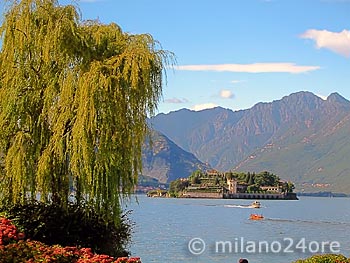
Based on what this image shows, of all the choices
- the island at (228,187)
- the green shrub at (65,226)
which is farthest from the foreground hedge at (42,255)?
the island at (228,187)

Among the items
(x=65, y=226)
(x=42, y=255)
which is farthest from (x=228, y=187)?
(x=42, y=255)

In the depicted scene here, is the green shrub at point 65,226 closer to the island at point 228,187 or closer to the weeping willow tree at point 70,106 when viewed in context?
the weeping willow tree at point 70,106

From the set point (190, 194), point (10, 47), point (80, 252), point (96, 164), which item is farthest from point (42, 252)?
point (190, 194)

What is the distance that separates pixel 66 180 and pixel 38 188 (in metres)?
0.74

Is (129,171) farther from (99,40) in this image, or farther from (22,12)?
(22,12)

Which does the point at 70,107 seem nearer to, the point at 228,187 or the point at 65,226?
the point at 65,226

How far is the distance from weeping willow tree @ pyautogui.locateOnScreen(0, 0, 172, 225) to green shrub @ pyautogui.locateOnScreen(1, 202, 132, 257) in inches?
13.1

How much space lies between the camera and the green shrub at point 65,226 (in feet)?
50.4

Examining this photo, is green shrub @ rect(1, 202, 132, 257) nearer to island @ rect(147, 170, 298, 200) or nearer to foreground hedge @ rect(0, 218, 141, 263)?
foreground hedge @ rect(0, 218, 141, 263)

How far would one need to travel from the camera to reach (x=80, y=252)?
1166 centimetres

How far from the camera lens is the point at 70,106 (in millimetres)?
15805

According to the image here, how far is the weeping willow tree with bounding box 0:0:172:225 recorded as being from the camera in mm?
15398

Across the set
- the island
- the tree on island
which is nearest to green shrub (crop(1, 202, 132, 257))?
the tree on island

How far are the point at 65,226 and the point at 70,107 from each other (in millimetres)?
2995
